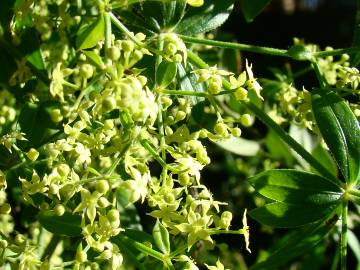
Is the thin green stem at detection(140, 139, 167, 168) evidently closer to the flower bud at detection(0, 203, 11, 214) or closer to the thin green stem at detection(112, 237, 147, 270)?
the thin green stem at detection(112, 237, 147, 270)

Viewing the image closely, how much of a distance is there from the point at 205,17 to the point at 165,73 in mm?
327

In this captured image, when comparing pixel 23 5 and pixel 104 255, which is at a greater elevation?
pixel 23 5

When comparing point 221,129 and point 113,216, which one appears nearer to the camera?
point 113,216

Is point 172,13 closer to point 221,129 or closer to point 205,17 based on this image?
point 205,17

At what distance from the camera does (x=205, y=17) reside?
1271mm

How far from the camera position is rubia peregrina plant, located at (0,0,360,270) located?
2.88ft

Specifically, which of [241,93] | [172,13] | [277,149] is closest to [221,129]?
[241,93]

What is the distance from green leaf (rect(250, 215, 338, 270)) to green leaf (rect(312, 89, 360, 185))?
0.10 m

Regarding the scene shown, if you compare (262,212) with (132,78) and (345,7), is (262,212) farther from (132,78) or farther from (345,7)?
(345,7)

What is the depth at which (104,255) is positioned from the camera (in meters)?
0.88

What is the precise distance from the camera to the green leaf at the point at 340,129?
3.64 feet

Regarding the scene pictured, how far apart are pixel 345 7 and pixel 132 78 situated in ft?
13.7

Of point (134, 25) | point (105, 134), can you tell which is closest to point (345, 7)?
point (134, 25)

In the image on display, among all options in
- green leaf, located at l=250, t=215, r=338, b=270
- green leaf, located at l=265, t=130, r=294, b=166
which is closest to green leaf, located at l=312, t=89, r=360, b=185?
green leaf, located at l=250, t=215, r=338, b=270
